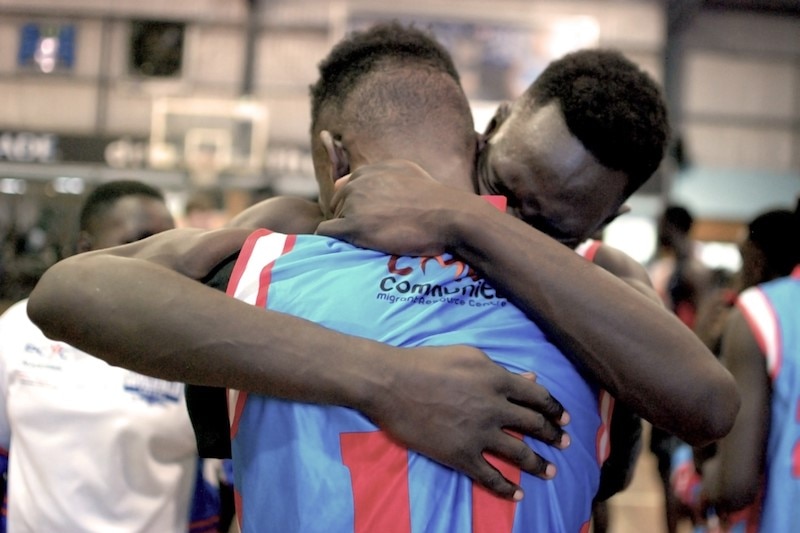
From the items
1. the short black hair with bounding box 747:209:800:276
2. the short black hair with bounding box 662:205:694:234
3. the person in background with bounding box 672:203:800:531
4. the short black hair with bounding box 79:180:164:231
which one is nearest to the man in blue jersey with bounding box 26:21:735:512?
the short black hair with bounding box 79:180:164:231

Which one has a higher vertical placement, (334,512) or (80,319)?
(80,319)

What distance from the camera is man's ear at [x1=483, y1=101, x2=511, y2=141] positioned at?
1.37 metres

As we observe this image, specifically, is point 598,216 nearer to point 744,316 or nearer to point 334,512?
point 334,512

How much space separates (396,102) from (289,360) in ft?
1.52

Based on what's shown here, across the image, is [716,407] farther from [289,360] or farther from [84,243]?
[84,243]

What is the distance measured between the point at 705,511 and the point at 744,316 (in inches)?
23.7

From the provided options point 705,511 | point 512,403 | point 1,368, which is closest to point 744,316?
point 705,511

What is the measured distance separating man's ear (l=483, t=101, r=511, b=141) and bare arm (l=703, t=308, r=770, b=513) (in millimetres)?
863

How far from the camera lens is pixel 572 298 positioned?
3.18ft

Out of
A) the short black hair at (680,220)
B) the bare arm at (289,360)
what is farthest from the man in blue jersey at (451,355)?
the short black hair at (680,220)

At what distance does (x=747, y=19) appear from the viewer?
12305 mm

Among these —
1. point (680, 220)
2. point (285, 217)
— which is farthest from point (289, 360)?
point (680, 220)

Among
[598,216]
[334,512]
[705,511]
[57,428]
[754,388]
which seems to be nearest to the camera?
[334,512]

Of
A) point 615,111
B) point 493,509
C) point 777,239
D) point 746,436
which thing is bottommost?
point 746,436
